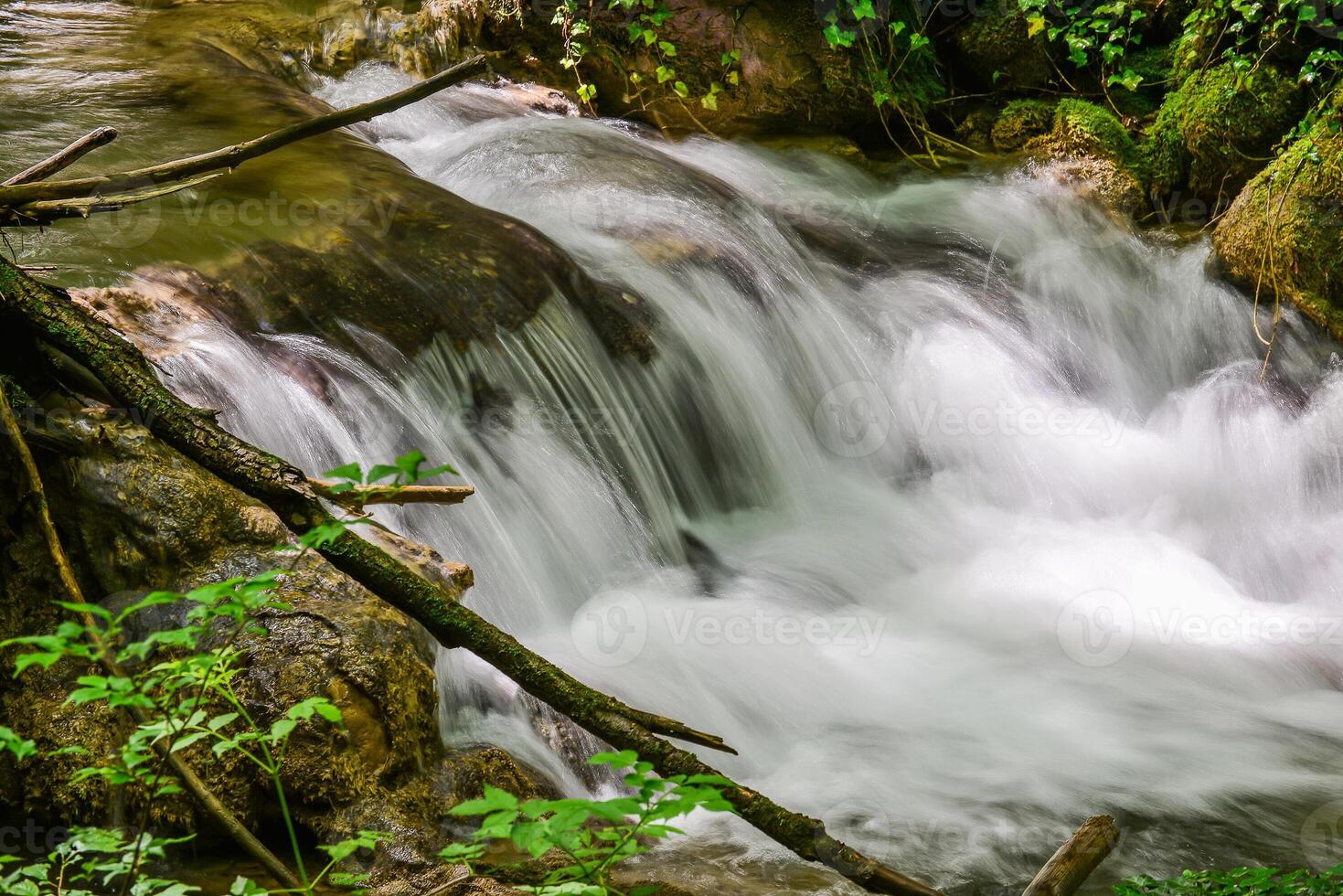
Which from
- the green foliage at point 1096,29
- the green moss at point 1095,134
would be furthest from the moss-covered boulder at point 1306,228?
the green foliage at point 1096,29

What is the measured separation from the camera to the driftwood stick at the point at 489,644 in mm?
1990

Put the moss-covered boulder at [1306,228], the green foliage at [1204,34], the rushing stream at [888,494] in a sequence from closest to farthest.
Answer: the rushing stream at [888,494] → the moss-covered boulder at [1306,228] → the green foliage at [1204,34]

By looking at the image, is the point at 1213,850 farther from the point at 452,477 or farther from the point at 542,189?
the point at 542,189

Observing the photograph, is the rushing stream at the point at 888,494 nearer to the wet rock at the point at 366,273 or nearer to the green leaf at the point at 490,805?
the wet rock at the point at 366,273

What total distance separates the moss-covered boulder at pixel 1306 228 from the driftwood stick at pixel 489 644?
5.35m

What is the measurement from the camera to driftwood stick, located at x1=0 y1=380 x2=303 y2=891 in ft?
6.24

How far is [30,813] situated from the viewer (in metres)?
2.51

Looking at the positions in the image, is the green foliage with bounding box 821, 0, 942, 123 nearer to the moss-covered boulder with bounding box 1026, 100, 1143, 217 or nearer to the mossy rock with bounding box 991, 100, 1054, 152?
the mossy rock with bounding box 991, 100, 1054, 152

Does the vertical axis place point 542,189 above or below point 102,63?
below

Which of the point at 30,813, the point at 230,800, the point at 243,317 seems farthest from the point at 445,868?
the point at 243,317

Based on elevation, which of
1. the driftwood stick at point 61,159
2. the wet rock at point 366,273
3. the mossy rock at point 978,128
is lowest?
the wet rock at point 366,273

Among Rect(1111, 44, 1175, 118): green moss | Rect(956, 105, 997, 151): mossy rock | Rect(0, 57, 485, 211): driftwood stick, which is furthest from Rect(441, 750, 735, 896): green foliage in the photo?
Rect(1111, 44, 1175, 118): green moss

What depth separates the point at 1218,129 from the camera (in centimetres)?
693

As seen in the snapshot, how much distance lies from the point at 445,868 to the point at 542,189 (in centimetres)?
445
